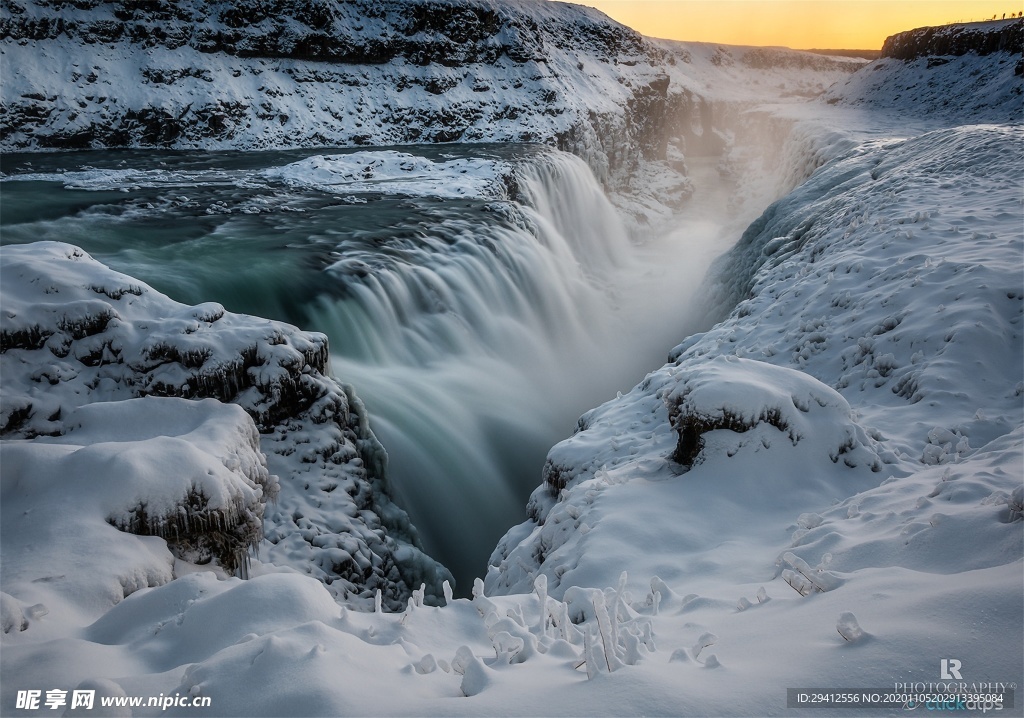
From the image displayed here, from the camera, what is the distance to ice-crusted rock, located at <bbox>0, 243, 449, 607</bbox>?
503 cm

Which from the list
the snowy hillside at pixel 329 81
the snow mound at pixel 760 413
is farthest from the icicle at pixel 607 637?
the snowy hillside at pixel 329 81

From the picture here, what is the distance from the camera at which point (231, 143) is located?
1038 inches

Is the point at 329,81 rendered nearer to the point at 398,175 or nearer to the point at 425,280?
the point at 398,175

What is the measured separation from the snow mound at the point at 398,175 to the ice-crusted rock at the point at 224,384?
12.4m

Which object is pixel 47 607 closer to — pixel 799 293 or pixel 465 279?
pixel 799 293

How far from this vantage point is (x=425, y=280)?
11.6 m

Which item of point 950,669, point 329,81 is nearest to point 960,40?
point 329,81

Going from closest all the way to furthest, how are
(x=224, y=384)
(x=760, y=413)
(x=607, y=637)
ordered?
1. (x=607, y=637)
2. (x=760, y=413)
3. (x=224, y=384)

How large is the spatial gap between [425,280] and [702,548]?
335 inches

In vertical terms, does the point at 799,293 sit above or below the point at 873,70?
below

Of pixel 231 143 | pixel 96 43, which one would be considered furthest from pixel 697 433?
pixel 96 43

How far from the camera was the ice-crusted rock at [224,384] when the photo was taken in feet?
16.5

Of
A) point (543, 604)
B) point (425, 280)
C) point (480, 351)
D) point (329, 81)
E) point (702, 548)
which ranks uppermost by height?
point (329, 81)

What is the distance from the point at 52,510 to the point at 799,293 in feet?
26.3
